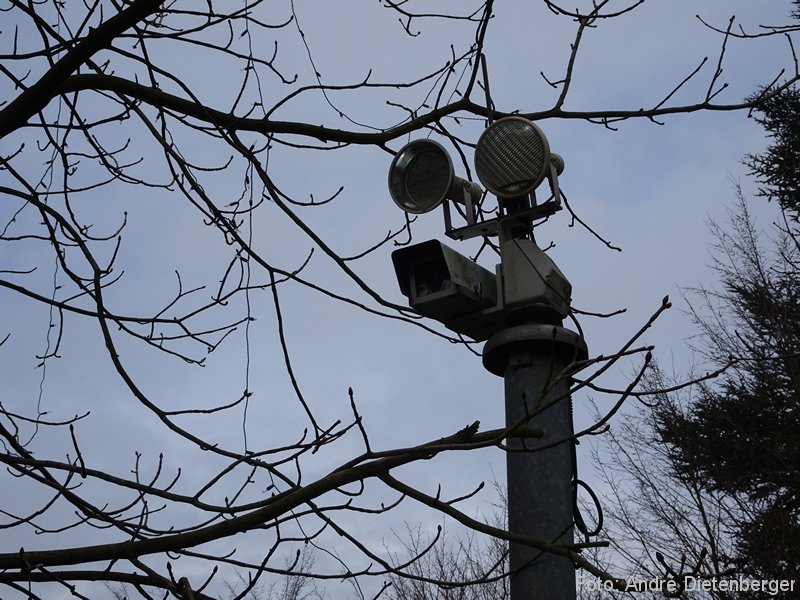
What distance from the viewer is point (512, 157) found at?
293cm

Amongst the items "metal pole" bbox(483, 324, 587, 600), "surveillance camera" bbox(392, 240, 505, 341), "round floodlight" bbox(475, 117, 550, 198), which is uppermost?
"round floodlight" bbox(475, 117, 550, 198)

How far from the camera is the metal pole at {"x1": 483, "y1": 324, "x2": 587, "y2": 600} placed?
2361mm

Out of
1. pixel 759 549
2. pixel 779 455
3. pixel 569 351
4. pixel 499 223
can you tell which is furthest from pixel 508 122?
pixel 779 455

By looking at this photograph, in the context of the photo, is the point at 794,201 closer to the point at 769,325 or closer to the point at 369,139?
the point at 769,325

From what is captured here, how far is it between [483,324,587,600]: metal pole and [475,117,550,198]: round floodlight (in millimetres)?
490

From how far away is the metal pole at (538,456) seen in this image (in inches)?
93.0

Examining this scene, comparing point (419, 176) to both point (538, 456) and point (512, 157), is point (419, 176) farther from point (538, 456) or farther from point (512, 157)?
point (538, 456)

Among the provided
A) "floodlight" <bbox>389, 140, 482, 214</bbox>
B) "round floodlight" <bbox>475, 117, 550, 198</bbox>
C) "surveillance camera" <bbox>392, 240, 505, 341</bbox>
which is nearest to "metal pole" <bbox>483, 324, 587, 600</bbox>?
"surveillance camera" <bbox>392, 240, 505, 341</bbox>

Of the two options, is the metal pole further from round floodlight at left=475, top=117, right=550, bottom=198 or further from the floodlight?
the floodlight

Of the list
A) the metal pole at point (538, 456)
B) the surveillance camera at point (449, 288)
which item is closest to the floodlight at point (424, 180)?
the surveillance camera at point (449, 288)

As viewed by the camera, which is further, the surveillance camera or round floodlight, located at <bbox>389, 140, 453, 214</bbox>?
round floodlight, located at <bbox>389, 140, 453, 214</bbox>

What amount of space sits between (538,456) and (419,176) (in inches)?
41.6

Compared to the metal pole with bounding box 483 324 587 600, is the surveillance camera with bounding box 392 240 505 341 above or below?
above

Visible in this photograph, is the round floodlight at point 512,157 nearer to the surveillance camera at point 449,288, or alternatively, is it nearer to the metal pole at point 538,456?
the surveillance camera at point 449,288
